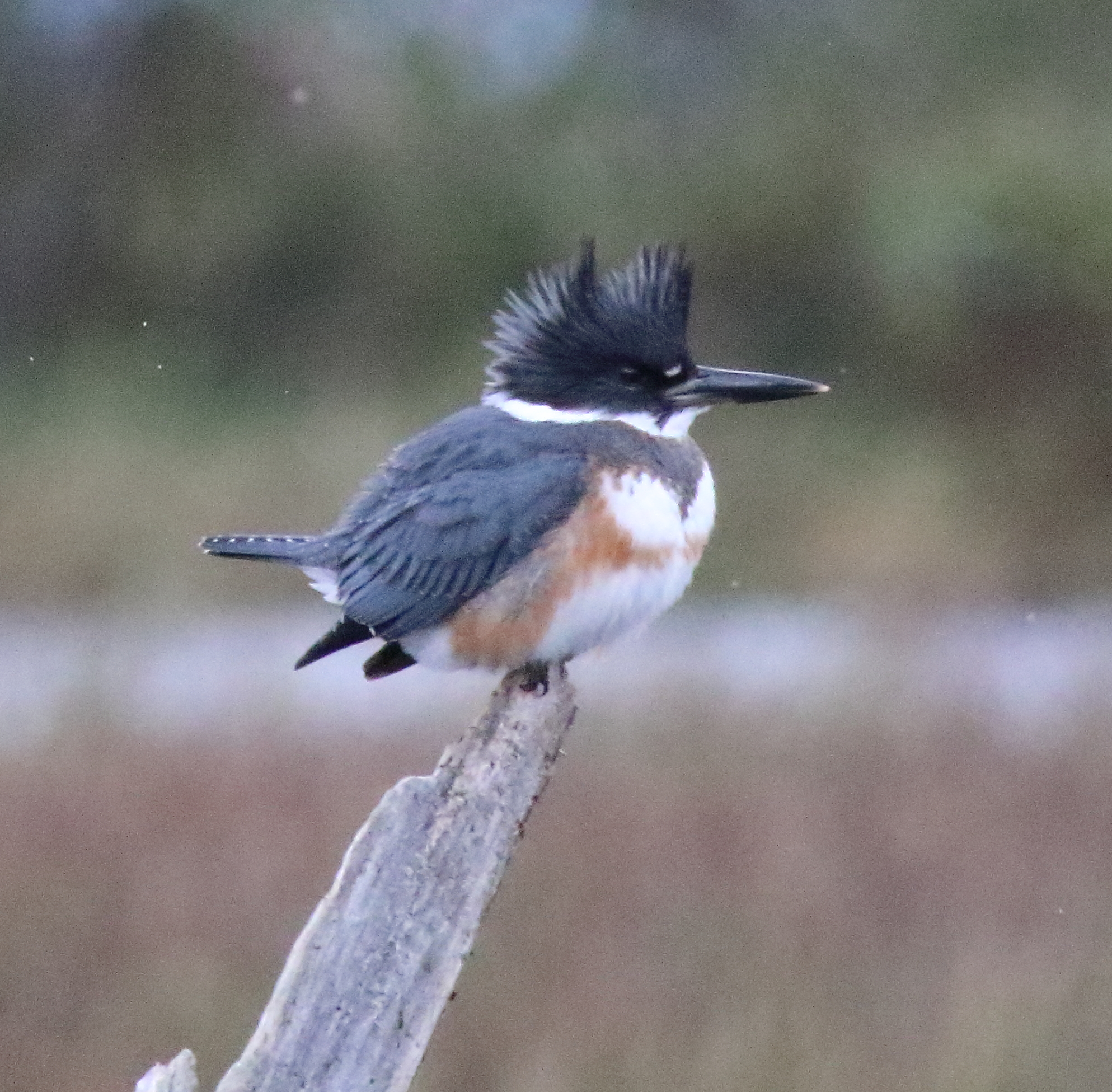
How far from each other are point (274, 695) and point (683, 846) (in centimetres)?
197

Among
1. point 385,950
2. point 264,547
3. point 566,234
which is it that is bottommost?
point 385,950

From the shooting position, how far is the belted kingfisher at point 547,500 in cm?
346

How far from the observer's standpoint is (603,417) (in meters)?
A: 3.71

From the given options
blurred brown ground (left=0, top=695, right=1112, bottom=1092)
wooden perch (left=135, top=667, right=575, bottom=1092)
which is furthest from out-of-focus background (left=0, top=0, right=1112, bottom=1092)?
wooden perch (left=135, top=667, right=575, bottom=1092)

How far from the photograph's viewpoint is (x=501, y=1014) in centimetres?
524

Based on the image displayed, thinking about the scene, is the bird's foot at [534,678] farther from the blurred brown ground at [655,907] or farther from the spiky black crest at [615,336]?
the blurred brown ground at [655,907]

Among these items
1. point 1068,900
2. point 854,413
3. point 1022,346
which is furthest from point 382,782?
point 1022,346

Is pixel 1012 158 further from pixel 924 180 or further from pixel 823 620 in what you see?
pixel 823 620

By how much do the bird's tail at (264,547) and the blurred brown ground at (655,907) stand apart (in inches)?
72.4

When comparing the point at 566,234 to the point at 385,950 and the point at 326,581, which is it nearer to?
the point at 326,581

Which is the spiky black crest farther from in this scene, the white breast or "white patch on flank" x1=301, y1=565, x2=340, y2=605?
"white patch on flank" x1=301, y1=565, x2=340, y2=605

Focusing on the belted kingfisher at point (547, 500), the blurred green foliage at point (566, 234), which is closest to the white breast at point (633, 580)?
the belted kingfisher at point (547, 500)

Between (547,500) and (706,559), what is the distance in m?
7.31

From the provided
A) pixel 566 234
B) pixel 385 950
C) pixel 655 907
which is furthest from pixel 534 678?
pixel 566 234
